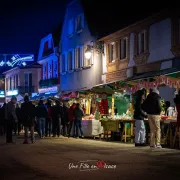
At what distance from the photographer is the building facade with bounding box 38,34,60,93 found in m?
40.0

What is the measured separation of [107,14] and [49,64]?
11747mm

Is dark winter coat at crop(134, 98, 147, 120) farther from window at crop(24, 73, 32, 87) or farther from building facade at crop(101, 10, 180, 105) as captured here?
window at crop(24, 73, 32, 87)

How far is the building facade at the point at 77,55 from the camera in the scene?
31.4 m

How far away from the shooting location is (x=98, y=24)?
32312mm

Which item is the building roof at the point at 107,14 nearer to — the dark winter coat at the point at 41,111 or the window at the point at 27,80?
the dark winter coat at the point at 41,111

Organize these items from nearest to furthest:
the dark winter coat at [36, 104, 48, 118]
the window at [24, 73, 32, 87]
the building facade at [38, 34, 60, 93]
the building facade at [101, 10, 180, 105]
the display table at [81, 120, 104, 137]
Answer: the building facade at [101, 10, 180, 105] → the display table at [81, 120, 104, 137] → the dark winter coat at [36, 104, 48, 118] → the building facade at [38, 34, 60, 93] → the window at [24, 73, 32, 87]

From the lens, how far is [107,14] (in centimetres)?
3309

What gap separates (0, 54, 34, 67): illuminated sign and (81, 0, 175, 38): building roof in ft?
102

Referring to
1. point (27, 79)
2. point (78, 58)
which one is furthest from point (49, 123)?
point (27, 79)

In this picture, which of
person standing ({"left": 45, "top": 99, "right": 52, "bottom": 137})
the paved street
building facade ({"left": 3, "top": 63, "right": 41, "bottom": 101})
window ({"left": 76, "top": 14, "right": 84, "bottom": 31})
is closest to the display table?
person standing ({"left": 45, "top": 99, "right": 52, "bottom": 137})

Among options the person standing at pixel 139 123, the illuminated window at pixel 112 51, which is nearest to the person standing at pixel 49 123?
the illuminated window at pixel 112 51

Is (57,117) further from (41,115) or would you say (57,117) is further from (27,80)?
(27,80)

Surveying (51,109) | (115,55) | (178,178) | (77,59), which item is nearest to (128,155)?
(178,178)

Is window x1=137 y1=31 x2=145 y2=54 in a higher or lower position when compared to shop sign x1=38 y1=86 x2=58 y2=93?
higher
